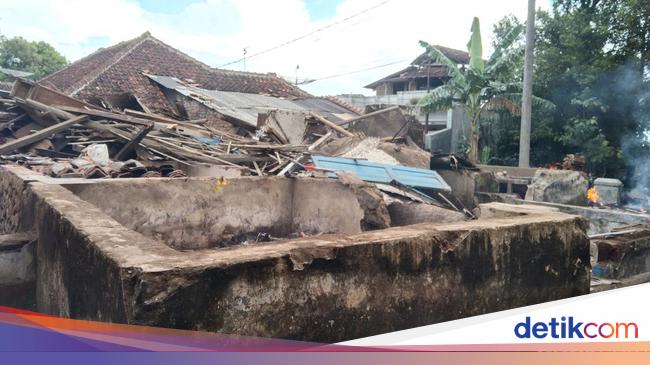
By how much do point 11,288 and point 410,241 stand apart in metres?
2.96

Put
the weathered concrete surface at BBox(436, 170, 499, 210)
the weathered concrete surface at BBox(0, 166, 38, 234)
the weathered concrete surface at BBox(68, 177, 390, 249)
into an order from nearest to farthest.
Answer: the weathered concrete surface at BBox(0, 166, 38, 234) → the weathered concrete surface at BBox(68, 177, 390, 249) → the weathered concrete surface at BBox(436, 170, 499, 210)

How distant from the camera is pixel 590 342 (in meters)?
2.48

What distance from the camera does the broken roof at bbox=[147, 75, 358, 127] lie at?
43.3ft

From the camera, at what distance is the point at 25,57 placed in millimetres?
28000

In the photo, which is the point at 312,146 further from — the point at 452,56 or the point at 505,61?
the point at 452,56

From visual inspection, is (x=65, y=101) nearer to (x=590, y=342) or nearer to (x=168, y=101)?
(x=168, y=101)

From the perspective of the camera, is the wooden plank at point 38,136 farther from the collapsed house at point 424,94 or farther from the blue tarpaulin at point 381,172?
the collapsed house at point 424,94

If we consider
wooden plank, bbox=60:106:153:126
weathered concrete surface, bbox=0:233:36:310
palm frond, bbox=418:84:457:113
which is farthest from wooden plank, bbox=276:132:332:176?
palm frond, bbox=418:84:457:113

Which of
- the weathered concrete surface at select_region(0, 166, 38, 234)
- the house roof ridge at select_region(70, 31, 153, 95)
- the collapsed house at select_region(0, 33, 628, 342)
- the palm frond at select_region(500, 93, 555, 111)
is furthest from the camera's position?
the palm frond at select_region(500, 93, 555, 111)

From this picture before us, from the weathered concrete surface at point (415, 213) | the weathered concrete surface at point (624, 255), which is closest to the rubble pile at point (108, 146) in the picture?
the weathered concrete surface at point (415, 213)

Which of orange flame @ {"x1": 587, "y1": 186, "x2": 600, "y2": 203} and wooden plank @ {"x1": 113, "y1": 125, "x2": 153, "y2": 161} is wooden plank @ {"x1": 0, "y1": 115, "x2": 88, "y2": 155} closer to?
wooden plank @ {"x1": 113, "y1": 125, "x2": 153, "y2": 161}

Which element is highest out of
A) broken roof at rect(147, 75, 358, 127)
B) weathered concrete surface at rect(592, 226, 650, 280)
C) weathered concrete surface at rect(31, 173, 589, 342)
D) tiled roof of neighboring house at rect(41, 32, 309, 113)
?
tiled roof of neighboring house at rect(41, 32, 309, 113)

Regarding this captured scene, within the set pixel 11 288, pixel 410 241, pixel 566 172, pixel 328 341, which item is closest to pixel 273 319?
pixel 328 341

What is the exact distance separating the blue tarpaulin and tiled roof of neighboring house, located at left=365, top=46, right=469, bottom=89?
18623 mm
